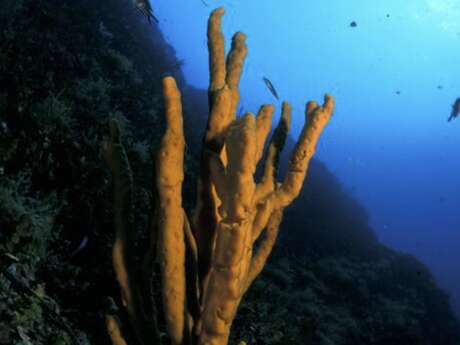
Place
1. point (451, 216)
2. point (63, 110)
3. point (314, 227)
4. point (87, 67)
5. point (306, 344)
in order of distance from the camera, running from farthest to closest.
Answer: point (451, 216) < point (314, 227) < point (87, 67) < point (306, 344) < point (63, 110)

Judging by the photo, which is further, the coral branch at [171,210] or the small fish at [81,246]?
the small fish at [81,246]

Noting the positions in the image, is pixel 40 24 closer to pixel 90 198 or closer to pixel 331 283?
pixel 90 198

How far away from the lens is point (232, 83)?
238cm

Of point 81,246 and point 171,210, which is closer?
point 171,210

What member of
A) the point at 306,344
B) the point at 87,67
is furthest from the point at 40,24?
the point at 306,344

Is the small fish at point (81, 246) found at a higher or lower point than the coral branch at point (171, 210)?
lower

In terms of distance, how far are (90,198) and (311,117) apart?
2.60m

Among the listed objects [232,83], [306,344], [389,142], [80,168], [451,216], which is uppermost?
[389,142]

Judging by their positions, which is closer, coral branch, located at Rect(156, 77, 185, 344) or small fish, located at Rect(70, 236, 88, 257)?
coral branch, located at Rect(156, 77, 185, 344)

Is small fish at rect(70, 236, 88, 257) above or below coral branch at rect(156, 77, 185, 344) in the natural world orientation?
below

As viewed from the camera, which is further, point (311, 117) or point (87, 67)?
point (87, 67)

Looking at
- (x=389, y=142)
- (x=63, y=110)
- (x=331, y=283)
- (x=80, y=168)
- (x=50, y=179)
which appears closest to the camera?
(x=50, y=179)

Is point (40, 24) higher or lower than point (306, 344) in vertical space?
higher

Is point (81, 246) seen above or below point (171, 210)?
below
